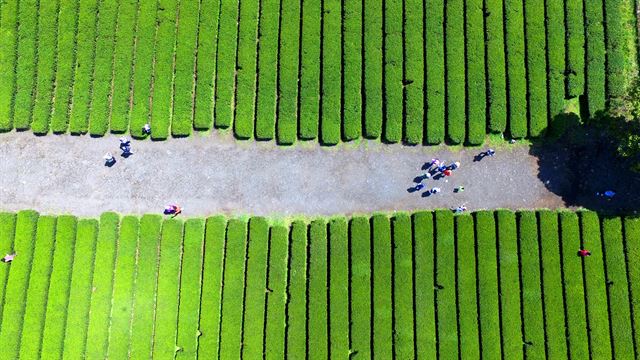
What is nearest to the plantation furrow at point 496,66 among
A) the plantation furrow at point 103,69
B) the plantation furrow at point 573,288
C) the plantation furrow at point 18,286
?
the plantation furrow at point 573,288

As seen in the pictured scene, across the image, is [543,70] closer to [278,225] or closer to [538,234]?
[538,234]

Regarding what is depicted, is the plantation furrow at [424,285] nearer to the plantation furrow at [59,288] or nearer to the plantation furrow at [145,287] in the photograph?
the plantation furrow at [145,287]

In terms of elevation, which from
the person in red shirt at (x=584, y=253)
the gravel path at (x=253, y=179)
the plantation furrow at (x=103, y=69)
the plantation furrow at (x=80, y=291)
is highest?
the plantation furrow at (x=103, y=69)

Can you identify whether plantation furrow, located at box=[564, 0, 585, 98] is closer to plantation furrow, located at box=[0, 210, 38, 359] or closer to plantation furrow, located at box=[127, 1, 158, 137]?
plantation furrow, located at box=[127, 1, 158, 137]

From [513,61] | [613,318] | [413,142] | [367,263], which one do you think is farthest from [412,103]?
[613,318]

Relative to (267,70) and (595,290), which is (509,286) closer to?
(595,290)

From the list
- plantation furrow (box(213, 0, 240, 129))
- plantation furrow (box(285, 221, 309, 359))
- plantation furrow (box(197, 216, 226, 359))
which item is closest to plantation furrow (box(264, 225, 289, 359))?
plantation furrow (box(285, 221, 309, 359))

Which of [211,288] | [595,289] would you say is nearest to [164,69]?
[211,288]
